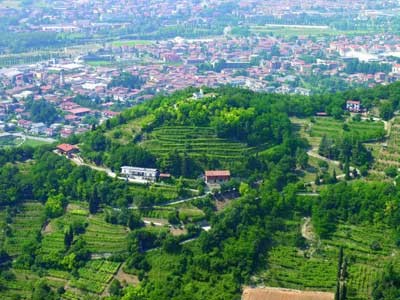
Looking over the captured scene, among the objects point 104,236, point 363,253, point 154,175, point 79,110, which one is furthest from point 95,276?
point 79,110

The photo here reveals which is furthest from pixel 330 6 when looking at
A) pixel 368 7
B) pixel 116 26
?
pixel 116 26

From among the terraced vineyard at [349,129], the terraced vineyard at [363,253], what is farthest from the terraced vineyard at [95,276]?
the terraced vineyard at [349,129]

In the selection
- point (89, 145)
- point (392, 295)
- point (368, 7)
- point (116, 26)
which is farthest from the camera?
point (368, 7)

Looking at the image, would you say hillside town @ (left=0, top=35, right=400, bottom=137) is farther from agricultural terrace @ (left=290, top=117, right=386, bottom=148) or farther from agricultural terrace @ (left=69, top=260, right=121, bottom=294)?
agricultural terrace @ (left=69, top=260, right=121, bottom=294)

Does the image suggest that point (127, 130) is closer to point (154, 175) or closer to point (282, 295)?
point (154, 175)

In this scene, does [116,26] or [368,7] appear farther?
[368,7]

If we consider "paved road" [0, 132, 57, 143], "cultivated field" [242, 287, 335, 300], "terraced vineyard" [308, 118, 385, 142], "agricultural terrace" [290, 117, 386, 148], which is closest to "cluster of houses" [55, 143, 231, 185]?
"agricultural terrace" [290, 117, 386, 148]

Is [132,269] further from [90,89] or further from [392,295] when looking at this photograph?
[90,89]
